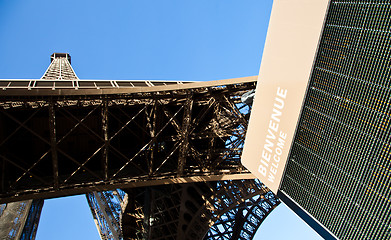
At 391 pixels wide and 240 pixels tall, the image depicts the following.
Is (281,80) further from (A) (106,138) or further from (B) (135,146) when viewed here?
(B) (135,146)

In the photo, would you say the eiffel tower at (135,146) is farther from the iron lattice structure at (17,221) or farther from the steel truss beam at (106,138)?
the iron lattice structure at (17,221)

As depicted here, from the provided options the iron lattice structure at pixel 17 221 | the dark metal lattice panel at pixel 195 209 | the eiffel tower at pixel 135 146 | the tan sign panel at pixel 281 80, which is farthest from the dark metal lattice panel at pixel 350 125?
the iron lattice structure at pixel 17 221

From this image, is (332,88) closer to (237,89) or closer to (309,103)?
(309,103)

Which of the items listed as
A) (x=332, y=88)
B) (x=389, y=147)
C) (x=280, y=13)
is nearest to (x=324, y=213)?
(x=389, y=147)

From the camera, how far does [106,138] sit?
2055cm

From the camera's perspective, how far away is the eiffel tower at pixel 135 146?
19.6 metres

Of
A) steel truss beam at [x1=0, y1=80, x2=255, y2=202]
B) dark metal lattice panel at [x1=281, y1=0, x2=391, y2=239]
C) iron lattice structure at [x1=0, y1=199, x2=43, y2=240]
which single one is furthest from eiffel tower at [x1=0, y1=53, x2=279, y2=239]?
iron lattice structure at [x1=0, y1=199, x2=43, y2=240]

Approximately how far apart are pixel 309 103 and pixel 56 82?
53.7 ft

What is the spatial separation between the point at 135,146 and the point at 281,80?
46.6 ft

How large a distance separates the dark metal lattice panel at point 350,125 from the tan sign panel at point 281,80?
530mm

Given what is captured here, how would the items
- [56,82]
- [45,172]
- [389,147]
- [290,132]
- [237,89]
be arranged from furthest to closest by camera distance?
[45,172]
[56,82]
[237,89]
[290,132]
[389,147]

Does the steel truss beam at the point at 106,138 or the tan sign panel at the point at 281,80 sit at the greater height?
the tan sign panel at the point at 281,80

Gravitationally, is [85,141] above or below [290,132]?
below

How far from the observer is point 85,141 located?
24.3 meters
